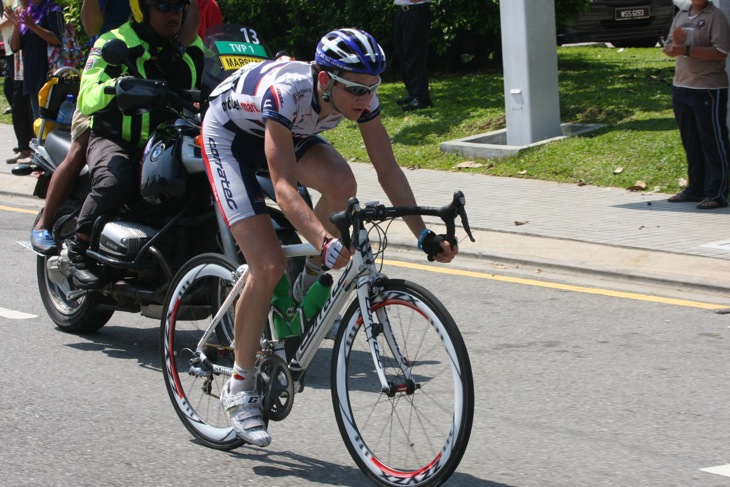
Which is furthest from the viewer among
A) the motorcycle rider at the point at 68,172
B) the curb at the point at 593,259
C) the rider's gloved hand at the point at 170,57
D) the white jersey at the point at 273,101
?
the curb at the point at 593,259

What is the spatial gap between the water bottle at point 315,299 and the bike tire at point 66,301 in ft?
8.31

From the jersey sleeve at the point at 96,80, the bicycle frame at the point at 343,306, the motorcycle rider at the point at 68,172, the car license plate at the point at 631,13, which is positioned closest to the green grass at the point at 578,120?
the car license plate at the point at 631,13

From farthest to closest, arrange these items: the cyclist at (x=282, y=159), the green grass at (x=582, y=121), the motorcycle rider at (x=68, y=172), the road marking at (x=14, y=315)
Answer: the green grass at (x=582, y=121), the road marking at (x=14, y=315), the motorcycle rider at (x=68, y=172), the cyclist at (x=282, y=159)

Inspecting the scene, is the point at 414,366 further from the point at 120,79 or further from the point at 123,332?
the point at 123,332

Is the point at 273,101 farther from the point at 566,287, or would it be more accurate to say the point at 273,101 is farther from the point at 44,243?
the point at 566,287

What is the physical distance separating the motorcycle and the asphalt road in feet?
1.56

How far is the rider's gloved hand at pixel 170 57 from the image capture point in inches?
282

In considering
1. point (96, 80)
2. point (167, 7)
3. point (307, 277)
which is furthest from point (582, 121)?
point (307, 277)

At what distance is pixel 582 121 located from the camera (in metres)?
13.6

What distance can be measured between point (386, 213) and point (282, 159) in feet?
1.76

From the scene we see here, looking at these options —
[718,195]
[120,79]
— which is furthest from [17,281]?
[718,195]

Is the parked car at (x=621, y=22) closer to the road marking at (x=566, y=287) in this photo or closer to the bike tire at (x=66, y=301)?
the road marking at (x=566, y=287)

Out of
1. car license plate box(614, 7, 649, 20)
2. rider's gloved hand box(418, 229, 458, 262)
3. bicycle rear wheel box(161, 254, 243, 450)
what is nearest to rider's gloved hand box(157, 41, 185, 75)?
bicycle rear wheel box(161, 254, 243, 450)

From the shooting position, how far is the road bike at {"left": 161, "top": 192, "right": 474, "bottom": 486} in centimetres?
442
